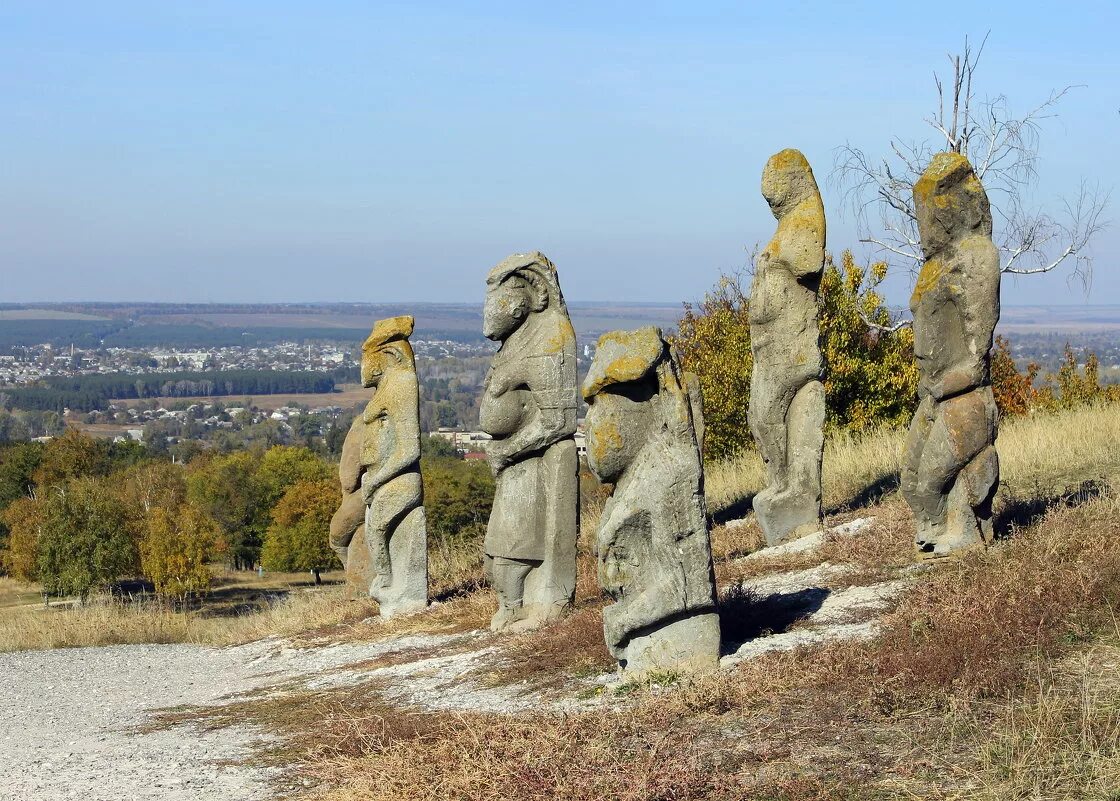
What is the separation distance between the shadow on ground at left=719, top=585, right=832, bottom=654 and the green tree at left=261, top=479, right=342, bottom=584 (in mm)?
46224

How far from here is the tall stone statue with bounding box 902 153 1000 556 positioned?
10.8 meters

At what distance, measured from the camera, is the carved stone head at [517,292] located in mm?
11781

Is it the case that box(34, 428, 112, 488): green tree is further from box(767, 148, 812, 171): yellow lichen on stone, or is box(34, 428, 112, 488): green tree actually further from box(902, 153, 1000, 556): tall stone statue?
box(902, 153, 1000, 556): tall stone statue

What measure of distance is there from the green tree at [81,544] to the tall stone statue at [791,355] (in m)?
38.7

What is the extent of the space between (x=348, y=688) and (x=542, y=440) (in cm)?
279

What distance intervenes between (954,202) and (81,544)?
43.7 m

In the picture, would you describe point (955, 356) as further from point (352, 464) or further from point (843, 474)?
point (843, 474)

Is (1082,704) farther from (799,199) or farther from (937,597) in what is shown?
(799,199)

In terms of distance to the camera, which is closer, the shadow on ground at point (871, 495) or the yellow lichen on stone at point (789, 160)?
the yellow lichen on stone at point (789, 160)

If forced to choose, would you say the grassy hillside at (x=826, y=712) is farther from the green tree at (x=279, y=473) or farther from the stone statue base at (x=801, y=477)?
the green tree at (x=279, y=473)

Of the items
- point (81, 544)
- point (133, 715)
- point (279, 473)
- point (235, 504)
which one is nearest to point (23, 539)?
point (81, 544)

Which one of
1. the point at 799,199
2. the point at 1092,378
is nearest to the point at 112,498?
the point at 1092,378

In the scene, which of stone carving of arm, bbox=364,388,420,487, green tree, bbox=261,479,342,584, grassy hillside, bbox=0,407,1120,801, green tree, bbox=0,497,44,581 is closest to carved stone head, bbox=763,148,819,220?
grassy hillside, bbox=0,407,1120,801

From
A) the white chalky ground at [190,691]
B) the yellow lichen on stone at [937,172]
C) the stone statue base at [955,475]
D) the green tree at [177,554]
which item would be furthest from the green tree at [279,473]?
the yellow lichen on stone at [937,172]
